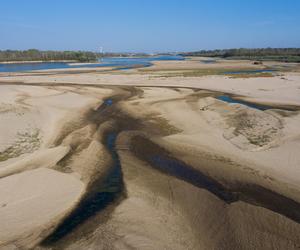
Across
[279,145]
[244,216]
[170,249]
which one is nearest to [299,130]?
[279,145]

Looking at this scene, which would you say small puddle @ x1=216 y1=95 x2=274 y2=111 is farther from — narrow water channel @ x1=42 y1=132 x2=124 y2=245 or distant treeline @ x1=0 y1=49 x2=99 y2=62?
distant treeline @ x1=0 y1=49 x2=99 y2=62

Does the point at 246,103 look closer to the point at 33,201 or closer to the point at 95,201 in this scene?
the point at 95,201

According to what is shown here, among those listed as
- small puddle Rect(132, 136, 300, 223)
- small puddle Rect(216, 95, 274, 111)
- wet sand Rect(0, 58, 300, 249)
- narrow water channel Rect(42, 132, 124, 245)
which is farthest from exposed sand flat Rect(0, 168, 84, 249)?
small puddle Rect(216, 95, 274, 111)

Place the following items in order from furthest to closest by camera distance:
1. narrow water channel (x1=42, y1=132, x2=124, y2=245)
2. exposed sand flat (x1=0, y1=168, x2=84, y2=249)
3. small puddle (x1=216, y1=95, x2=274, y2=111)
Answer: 1. small puddle (x1=216, y1=95, x2=274, y2=111)
2. narrow water channel (x1=42, y1=132, x2=124, y2=245)
3. exposed sand flat (x1=0, y1=168, x2=84, y2=249)

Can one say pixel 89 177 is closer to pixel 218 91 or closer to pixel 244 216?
pixel 244 216

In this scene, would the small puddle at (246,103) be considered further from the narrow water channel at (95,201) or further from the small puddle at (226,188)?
the narrow water channel at (95,201)

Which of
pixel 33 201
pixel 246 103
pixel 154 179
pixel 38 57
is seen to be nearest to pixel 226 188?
pixel 154 179

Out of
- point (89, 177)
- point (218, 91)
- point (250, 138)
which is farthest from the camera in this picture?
point (218, 91)

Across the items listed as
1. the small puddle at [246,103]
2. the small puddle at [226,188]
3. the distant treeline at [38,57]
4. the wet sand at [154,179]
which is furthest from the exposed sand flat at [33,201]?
the distant treeline at [38,57]
